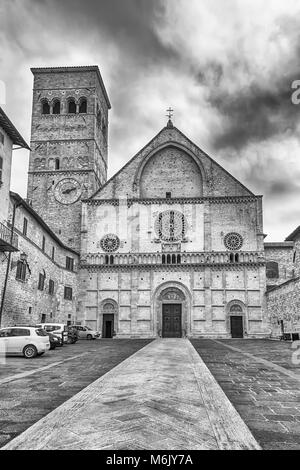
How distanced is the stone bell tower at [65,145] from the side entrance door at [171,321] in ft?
37.2

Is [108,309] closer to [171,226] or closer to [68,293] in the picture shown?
[68,293]

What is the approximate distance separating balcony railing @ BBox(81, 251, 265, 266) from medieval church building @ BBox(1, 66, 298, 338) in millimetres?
97

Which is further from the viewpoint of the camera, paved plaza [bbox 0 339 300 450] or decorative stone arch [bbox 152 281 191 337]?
decorative stone arch [bbox 152 281 191 337]

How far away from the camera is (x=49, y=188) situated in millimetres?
45219

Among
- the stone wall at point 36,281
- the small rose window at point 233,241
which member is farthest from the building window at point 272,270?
the stone wall at point 36,281

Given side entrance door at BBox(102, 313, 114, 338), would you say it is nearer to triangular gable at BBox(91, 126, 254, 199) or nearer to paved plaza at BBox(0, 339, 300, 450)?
triangular gable at BBox(91, 126, 254, 199)

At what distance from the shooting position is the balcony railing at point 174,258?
40.0 metres

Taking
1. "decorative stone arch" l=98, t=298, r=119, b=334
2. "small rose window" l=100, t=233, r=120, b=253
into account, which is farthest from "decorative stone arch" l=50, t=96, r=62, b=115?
"decorative stone arch" l=98, t=298, r=119, b=334

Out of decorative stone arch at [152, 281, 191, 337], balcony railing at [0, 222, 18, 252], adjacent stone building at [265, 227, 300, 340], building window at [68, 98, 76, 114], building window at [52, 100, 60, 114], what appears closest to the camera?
balcony railing at [0, 222, 18, 252]

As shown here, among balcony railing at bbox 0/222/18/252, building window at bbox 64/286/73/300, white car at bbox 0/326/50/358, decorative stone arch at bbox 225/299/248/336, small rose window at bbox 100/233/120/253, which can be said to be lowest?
white car at bbox 0/326/50/358

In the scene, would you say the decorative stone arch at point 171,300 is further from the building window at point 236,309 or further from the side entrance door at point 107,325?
the side entrance door at point 107,325

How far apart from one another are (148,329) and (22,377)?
93.8ft

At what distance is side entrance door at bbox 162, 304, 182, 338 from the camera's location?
132ft
